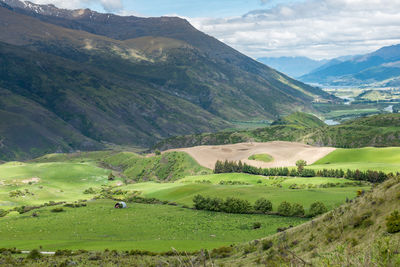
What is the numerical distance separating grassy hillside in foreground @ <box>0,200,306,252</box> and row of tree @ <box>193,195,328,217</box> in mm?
3939

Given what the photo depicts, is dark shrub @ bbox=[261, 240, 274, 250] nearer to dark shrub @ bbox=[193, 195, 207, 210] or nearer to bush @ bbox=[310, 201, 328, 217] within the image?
bush @ bbox=[310, 201, 328, 217]

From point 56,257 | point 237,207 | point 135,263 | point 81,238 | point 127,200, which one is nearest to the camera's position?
point 135,263

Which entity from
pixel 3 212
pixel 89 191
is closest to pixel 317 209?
pixel 3 212

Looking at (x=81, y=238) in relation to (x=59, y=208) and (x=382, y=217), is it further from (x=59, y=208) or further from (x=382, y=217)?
(x=382, y=217)

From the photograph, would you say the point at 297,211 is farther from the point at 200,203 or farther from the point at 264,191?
the point at 264,191

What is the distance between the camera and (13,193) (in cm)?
16612

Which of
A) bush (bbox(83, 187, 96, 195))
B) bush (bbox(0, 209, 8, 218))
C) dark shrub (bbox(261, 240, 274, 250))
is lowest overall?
bush (bbox(83, 187, 96, 195))

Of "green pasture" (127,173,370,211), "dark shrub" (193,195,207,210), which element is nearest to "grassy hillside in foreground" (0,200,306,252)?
"dark shrub" (193,195,207,210)

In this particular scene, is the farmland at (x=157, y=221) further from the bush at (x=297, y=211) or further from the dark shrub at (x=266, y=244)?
the dark shrub at (x=266, y=244)

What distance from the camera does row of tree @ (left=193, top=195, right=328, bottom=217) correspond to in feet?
338

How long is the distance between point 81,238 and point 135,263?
39.0 meters

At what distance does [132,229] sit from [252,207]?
39.4 meters

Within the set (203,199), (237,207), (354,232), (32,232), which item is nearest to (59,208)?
(32,232)

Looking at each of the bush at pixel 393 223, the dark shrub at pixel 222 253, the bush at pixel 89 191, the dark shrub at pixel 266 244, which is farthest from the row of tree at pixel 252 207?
the bush at pixel 89 191
